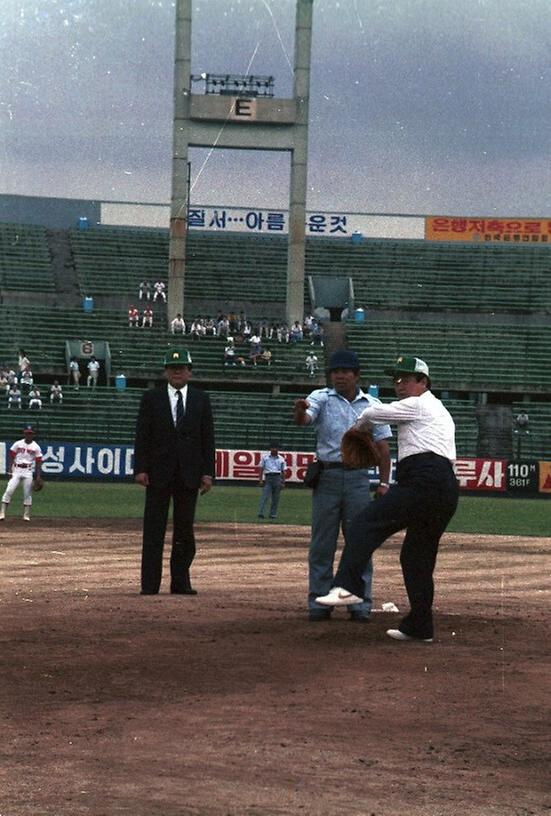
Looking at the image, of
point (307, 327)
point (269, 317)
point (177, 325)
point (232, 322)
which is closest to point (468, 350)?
point (307, 327)

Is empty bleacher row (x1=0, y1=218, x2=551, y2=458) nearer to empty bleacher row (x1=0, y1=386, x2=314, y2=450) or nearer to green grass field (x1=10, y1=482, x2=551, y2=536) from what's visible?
empty bleacher row (x1=0, y1=386, x2=314, y2=450)

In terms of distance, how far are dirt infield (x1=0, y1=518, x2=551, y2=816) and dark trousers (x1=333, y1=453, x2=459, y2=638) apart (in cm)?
36

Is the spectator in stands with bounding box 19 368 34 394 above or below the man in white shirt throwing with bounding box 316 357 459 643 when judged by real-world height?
above

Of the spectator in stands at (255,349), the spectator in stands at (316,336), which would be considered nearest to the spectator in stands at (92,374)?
the spectator in stands at (255,349)

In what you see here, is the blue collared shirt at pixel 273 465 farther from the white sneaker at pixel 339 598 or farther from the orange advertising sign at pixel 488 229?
the orange advertising sign at pixel 488 229

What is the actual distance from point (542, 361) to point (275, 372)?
36.5ft

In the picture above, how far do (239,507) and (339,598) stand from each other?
963 inches

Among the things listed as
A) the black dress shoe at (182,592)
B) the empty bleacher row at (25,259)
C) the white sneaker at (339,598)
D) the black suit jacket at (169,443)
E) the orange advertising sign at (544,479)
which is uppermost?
the empty bleacher row at (25,259)

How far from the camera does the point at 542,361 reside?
56.0 metres

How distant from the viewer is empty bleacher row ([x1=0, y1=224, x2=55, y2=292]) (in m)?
61.6

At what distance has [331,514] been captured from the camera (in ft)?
34.2

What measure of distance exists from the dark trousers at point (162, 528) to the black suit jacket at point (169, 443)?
10 cm

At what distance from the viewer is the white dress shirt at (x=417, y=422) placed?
931 centimetres

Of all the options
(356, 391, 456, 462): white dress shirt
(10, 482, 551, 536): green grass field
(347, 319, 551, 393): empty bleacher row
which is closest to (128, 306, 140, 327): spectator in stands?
(347, 319, 551, 393): empty bleacher row
